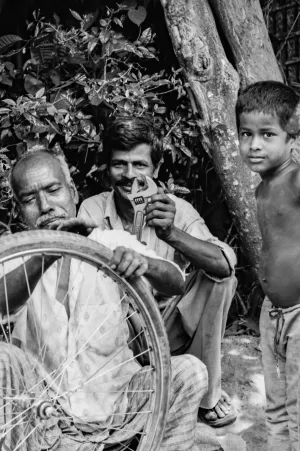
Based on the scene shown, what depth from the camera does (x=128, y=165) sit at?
3.21m

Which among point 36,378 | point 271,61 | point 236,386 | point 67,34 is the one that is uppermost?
point 67,34

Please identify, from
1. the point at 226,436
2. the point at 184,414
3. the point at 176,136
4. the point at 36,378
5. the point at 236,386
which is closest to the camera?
the point at 36,378

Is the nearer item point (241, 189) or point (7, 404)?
point (7, 404)

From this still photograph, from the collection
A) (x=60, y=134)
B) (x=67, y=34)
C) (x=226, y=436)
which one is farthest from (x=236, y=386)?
(x=67, y=34)

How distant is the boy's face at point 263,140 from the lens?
2607 millimetres

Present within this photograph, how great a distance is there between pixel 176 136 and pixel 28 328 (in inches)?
71.0

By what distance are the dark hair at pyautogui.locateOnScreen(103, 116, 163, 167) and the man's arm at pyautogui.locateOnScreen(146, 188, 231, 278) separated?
38cm

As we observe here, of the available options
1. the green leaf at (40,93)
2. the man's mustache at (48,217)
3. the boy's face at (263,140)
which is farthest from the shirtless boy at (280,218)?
the green leaf at (40,93)

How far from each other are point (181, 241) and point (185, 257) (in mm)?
157

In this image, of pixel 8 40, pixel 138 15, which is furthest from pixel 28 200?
pixel 138 15

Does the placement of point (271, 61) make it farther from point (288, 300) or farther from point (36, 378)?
point (36, 378)

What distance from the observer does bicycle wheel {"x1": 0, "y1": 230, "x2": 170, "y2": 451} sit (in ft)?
7.65

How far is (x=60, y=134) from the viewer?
155 inches

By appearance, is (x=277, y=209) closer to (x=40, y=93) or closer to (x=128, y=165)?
(x=128, y=165)
